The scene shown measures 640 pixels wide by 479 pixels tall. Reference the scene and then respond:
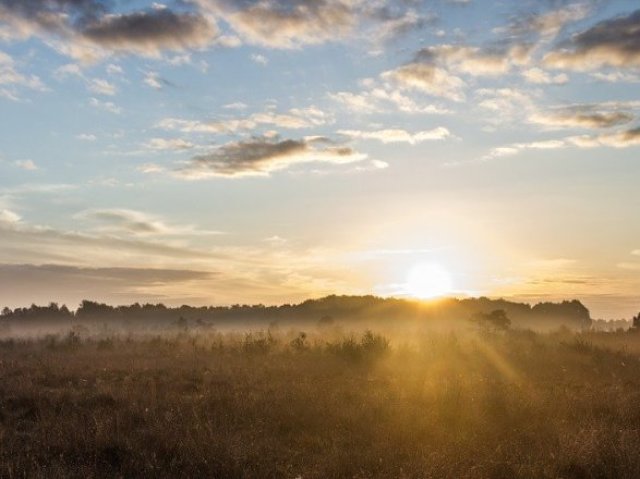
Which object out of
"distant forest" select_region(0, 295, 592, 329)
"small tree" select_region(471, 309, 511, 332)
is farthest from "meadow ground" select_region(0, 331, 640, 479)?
"distant forest" select_region(0, 295, 592, 329)

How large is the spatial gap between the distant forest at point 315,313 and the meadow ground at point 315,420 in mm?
48424

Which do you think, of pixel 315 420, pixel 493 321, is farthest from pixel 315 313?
pixel 315 420

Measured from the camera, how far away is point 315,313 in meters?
75.7

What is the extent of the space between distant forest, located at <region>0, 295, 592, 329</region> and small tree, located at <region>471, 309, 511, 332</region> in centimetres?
2842

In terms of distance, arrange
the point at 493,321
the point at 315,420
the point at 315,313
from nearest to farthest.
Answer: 1. the point at 315,420
2. the point at 493,321
3. the point at 315,313

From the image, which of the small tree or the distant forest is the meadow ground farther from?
the distant forest

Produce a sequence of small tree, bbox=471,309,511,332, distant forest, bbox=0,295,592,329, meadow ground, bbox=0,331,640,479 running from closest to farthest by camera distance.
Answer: meadow ground, bbox=0,331,640,479
small tree, bbox=471,309,511,332
distant forest, bbox=0,295,592,329

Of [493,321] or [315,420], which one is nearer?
[315,420]

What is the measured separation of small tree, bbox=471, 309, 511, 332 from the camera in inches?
1296

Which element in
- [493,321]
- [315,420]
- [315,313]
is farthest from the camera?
[315,313]

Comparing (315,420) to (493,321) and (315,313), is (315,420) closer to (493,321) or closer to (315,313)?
(493,321)

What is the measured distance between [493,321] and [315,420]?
26.4 metres

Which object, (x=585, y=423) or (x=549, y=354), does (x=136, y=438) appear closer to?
(x=585, y=423)

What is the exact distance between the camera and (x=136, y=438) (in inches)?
319
